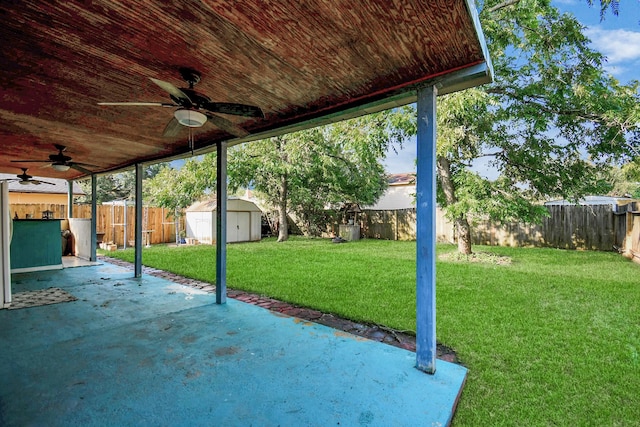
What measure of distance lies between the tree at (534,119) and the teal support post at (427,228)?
4.55 metres

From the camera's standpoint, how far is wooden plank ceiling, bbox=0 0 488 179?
164 cm

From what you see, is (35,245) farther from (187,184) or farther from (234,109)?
(234,109)

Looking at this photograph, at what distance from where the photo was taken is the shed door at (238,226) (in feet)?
41.9

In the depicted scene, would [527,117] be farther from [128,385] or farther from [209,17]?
[128,385]

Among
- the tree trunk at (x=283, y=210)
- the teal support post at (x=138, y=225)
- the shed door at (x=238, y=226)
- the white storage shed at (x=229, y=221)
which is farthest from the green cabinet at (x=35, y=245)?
the tree trunk at (x=283, y=210)

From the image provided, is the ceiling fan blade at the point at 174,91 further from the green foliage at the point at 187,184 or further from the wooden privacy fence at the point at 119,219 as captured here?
the wooden privacy fence at the point at 119,219

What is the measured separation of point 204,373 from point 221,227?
88.1 inches

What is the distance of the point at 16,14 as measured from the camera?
166 centimetres

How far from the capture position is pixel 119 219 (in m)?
11.5

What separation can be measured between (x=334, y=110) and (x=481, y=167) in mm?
6110

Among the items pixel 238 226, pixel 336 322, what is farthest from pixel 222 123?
pixel 238 226

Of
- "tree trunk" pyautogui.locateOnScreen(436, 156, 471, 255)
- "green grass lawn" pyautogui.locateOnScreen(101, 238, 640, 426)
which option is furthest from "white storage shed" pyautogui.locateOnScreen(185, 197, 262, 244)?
"tree trunk" pyautogui.locateOnScreen(436, 156, 471, 255)

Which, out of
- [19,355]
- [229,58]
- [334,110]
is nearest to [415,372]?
[334,110]

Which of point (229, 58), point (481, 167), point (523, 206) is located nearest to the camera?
point (229, 58)
